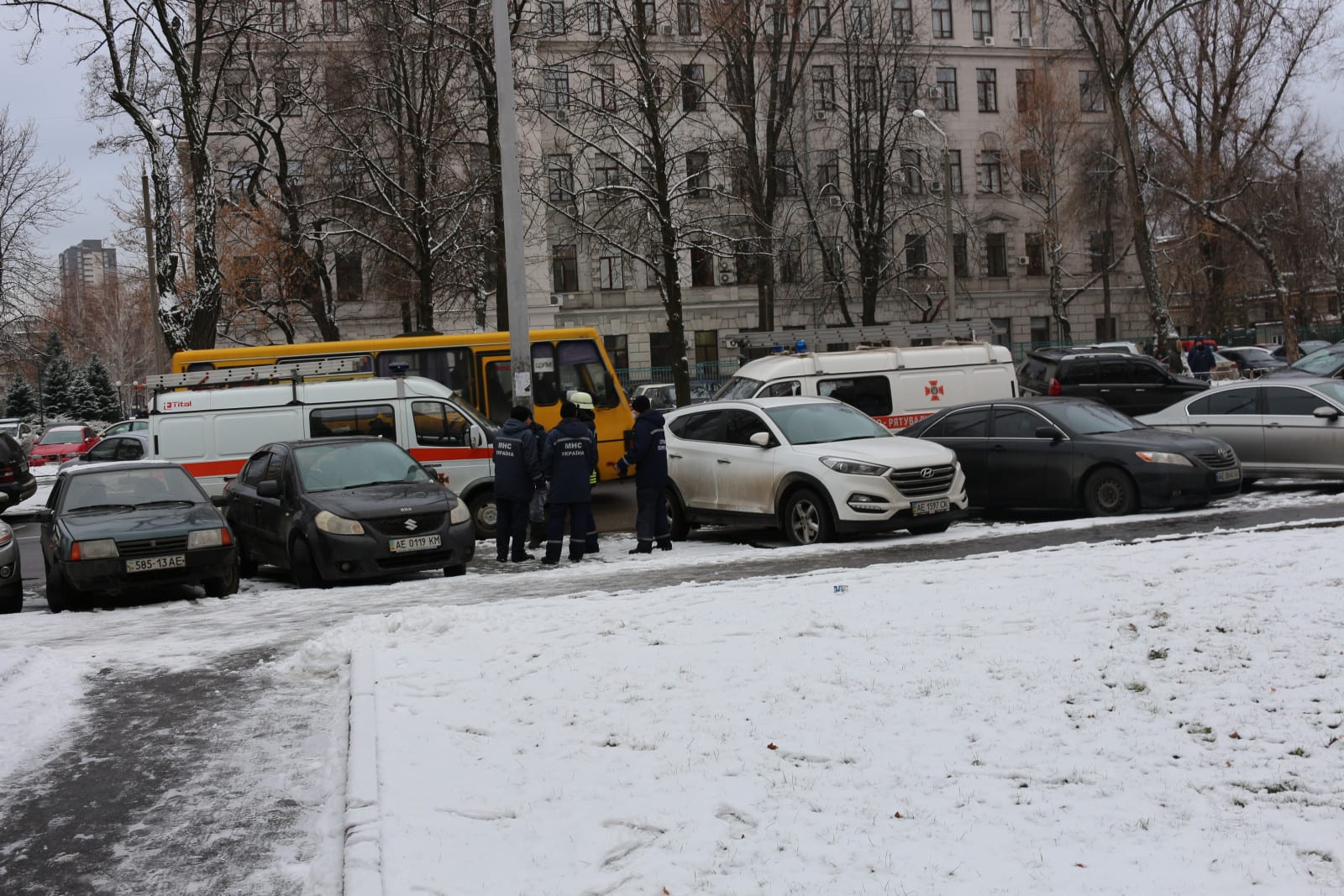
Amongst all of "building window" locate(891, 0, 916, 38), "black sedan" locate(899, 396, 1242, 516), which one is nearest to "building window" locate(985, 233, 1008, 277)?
"building window" locate(891, 0, 916, 38)

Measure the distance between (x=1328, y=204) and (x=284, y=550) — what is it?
2485 inches

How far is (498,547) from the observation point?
14.8 m

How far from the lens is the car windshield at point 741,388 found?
20.8 metres

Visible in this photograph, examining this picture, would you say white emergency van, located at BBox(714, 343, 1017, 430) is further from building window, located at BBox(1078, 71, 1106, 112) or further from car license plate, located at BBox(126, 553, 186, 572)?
building window, located at BBox(1078, 71, 1106, 112)

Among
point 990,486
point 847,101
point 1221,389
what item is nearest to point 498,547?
point 990,486

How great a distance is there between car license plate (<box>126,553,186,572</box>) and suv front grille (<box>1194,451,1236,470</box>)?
432 inches

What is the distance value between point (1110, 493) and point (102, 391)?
245 feet

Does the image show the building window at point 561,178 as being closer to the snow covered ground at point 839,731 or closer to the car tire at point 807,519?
the car tire at point 807,519

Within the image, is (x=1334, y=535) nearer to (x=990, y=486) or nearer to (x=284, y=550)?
(x=990, y=486)

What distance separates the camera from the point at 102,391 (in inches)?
3078

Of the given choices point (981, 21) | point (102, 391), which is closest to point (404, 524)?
point (981, 21)

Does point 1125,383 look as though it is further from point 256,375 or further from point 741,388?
point 256,375

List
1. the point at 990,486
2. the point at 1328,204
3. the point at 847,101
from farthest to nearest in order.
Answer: the point at 1328,204
the point at 847,101
the point at 990,486

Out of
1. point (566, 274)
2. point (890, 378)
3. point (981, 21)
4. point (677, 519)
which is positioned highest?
point (981, 21)
